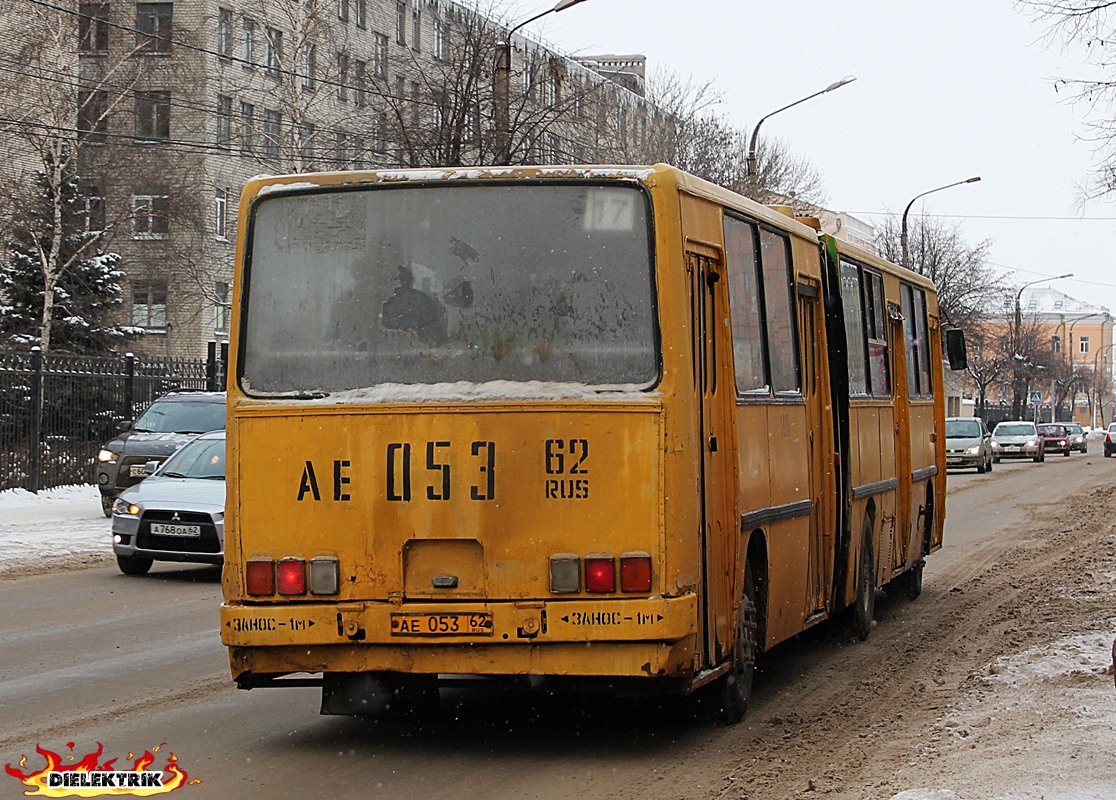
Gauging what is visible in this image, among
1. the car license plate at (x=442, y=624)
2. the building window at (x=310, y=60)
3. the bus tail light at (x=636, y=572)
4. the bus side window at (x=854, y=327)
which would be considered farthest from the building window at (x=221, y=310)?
the bus tail light at (x=636, y=572)

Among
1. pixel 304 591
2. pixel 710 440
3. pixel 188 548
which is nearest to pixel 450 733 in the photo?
pixel 304 591

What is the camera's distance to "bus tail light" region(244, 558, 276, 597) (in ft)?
26.6

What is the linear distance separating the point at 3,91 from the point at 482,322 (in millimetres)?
39763

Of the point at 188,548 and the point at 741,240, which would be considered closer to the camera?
the point at 741,240

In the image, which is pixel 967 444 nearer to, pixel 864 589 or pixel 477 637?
pixel 864 589

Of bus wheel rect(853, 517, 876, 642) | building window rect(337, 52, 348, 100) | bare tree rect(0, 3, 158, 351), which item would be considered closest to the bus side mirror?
bus wheel rect(853, 517, 876, 642)

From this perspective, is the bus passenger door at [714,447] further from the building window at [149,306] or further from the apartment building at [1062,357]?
the apartment building at [1062,357]

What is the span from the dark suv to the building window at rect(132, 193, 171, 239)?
68.9 ft

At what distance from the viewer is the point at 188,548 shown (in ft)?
56.1

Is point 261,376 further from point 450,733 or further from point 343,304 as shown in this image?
point 450,733

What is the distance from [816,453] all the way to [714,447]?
108 inches

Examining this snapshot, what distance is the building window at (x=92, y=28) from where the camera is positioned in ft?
151

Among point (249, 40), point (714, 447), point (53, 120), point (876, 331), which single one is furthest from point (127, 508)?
point (249, 40)

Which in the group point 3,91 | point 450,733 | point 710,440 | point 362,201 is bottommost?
point 450,733
